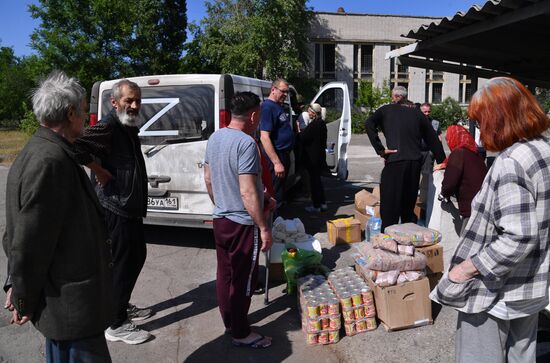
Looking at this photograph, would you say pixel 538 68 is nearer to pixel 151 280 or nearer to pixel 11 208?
pixel 151 280

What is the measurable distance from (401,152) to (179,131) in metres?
2.58

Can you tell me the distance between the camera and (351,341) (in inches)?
142

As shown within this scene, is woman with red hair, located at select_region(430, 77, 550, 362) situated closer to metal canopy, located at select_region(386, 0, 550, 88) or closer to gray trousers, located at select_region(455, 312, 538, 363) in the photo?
→ gray trousers, located at select_region(455, 312, 538, 363)

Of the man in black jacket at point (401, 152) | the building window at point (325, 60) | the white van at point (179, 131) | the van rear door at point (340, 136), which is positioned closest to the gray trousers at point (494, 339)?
the man in black jacket at point (401, 152)

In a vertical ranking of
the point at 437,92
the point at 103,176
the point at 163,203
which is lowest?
the point at 163,203

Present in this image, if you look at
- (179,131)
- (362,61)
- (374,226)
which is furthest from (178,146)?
(362,61)

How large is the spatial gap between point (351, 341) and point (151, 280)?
2.42 m

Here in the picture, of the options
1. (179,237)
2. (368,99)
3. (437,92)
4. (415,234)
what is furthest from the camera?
(437,92)

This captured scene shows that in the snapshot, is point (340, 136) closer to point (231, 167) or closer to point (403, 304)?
point (403, 304)

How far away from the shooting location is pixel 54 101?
6.95 ft

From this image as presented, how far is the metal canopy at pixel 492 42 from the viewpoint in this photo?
4.46 meters

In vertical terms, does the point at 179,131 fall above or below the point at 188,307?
above

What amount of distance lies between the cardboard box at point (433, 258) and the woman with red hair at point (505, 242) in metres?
2.13

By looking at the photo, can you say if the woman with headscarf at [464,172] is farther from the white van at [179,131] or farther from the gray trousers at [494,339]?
the white van at [179,131]
